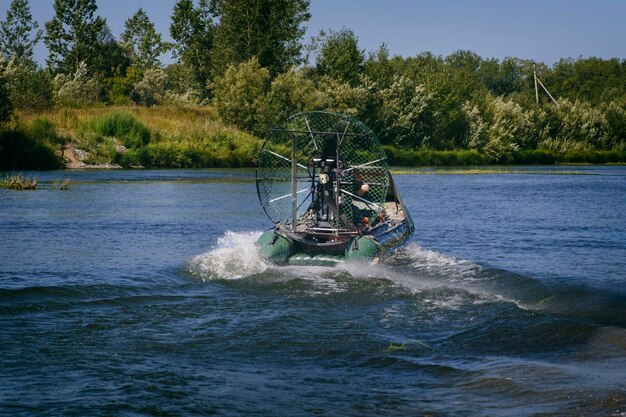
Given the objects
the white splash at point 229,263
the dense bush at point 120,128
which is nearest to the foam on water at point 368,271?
the white splash at point 229,263

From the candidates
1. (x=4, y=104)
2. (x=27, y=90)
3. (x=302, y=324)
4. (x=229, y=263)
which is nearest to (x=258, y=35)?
(x=27, y=90)

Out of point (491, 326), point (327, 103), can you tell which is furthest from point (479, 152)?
point (491, 326)

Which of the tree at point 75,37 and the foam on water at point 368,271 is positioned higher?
the tree at point 75,37

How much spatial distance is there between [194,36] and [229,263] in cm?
8266

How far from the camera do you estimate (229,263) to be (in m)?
19.4

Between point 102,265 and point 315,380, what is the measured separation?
9.54 meters

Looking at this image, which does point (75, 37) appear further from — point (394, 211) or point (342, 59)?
point (394, 211)

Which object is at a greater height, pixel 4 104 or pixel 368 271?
pixel 4 104

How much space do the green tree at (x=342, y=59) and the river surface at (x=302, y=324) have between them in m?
58.7

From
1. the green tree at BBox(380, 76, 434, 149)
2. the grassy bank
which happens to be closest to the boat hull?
the grassy bank

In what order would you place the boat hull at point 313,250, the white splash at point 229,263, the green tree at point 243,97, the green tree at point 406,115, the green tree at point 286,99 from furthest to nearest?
1. the green tree at point 406,115
2. the green tree at point 243,97
3. the green tree at point 286,99
4. the white splash at point 229,263
5. the boat hull at point 313,250

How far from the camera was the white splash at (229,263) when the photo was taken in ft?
60.3

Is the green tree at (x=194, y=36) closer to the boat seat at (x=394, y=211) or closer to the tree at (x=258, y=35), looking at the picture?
the tree at (x=258, y=35)

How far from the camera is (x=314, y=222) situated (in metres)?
18.9
